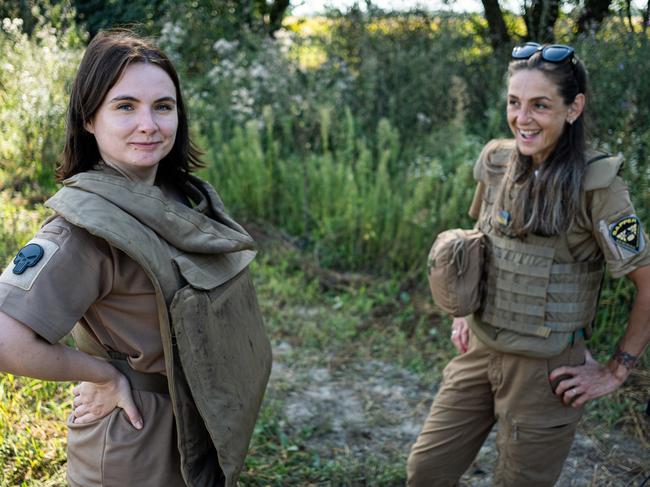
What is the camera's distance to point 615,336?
4.39 metres

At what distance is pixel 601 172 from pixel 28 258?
1862 mm

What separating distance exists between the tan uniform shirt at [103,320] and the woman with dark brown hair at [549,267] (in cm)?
133

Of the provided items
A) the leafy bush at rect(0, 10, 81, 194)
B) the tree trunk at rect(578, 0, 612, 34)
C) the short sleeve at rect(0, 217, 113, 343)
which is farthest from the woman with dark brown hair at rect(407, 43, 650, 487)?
the tree trunk at rect(578, 0, 612, 34)

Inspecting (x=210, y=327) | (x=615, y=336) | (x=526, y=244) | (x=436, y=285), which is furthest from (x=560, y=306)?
(x=615, y=336)

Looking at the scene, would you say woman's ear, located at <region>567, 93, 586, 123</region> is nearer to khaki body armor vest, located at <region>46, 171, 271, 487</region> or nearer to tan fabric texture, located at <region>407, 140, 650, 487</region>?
tan fabric texture, located at <region>407, 140, 650, 487</region>

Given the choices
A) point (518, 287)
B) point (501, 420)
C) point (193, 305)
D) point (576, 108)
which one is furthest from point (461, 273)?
point (193, 305)

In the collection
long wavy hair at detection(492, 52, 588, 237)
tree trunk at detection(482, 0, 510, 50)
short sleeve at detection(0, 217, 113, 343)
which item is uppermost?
tree trunk at detection(482, 0, 510, 50)

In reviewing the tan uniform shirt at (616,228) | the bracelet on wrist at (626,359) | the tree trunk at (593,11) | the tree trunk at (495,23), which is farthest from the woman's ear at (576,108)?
the tree trunk at (495,23)

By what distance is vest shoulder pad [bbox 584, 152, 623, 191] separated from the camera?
234cm

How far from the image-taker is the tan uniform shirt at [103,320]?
5.08 ft

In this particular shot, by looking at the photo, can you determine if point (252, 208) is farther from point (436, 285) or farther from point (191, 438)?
point (191, 438)

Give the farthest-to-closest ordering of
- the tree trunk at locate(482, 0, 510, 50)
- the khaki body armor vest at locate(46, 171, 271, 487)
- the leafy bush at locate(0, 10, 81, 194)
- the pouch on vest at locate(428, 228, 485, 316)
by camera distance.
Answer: the tree trunk at locate(482, 0, 510, 50), the leafy bush at locate(0, 10, 81, 194), the pouch on vest at locate(428, 228, 485, 316), the khaki body armor vest at locate(46, 171, 271, 487)

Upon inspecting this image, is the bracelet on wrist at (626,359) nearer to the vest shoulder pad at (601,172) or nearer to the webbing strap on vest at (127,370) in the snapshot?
the vest shoulder pad at (601,172)

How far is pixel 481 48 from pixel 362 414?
19.0ft
